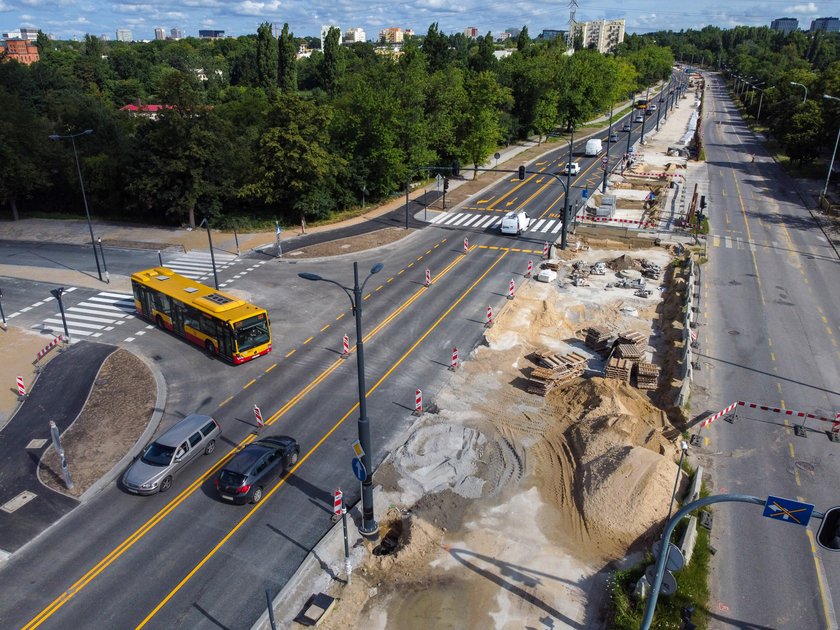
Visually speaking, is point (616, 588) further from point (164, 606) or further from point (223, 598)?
point (164, 606)

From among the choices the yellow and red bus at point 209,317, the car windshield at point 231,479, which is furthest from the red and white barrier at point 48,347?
the car windshield at point 231,479

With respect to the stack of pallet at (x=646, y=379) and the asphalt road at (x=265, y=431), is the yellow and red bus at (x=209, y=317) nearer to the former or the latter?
the asphalt road at (x=265, y=431)

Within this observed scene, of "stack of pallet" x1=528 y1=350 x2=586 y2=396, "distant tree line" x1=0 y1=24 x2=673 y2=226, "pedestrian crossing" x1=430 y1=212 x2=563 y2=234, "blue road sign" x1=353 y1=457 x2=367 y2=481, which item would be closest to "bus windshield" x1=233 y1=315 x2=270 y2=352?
"blue road sign" x1=353 y1=457 x2=367 y2=481

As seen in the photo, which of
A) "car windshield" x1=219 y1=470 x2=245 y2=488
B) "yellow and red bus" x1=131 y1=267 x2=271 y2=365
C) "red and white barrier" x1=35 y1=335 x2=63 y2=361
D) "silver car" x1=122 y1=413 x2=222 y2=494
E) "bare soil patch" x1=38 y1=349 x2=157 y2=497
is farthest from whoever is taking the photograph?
"red and white barrier" x1=35 y1=335 x2=63 y2=361

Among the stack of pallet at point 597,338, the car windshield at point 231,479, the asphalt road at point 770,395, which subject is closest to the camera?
the asphalt road at point 770,395

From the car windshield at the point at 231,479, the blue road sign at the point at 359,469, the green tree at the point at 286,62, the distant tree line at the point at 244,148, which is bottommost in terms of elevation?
the car windshield at the point at 231,479

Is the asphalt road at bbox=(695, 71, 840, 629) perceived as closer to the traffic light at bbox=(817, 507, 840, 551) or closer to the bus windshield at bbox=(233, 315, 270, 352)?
the traffic light at bbox=(817, 507, 840, 551)
